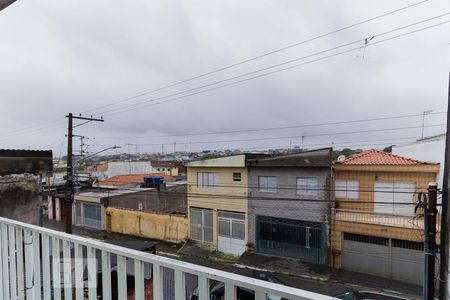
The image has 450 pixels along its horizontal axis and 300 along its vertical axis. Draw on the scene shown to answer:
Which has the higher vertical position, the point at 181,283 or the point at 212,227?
the point at 181,283

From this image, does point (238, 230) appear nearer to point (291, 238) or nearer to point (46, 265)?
point (291, 238)

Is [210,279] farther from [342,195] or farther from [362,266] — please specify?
[342,195]

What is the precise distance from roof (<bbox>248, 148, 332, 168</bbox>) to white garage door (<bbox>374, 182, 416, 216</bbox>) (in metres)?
2.92

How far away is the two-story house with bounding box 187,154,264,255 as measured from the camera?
1499 cm

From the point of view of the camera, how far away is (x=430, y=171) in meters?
12.4

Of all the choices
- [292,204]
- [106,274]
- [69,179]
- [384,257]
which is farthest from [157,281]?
[292,204]

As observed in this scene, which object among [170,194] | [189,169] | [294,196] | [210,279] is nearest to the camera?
[210,279]

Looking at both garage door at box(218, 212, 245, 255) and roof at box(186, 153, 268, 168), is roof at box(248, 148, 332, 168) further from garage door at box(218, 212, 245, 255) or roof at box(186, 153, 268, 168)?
garage door at box(218, 212, 245, 255)

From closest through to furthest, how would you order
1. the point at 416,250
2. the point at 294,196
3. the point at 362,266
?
the point at 416,250 < the point at 362,266 < the point at 294,196

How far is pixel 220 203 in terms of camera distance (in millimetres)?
15539

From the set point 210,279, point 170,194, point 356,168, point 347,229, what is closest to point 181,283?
point 210,279

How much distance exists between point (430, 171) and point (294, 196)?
19.2 ft

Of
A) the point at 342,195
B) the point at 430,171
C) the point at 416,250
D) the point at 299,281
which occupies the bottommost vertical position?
the point at 299,281

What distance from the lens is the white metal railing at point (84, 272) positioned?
1.08 m
